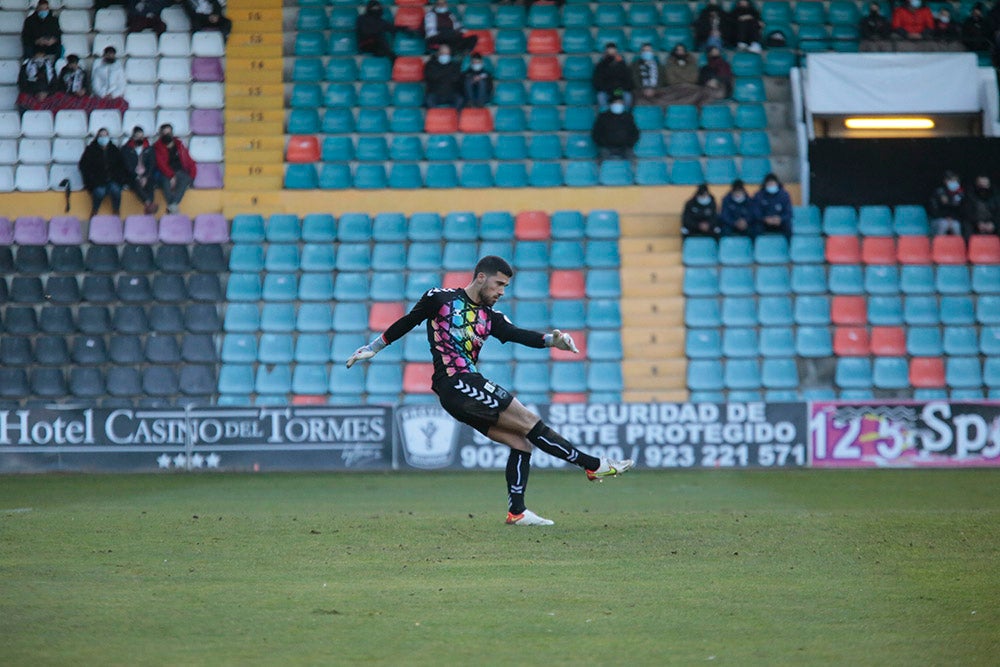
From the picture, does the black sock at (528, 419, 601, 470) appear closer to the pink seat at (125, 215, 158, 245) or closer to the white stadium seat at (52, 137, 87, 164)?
the pink seat at (125, 215, 158, 245)

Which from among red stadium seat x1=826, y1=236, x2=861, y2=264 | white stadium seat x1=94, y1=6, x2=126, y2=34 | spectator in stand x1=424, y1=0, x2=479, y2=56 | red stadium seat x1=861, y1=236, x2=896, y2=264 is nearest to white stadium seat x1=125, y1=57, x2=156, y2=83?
white stadium seat x1=94, y1=6, x2=126, y2=34

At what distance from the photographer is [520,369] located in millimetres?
18688

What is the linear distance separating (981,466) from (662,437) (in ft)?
13.3

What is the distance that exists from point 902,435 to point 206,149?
11.9 metres

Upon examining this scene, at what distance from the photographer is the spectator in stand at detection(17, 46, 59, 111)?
21.8 m

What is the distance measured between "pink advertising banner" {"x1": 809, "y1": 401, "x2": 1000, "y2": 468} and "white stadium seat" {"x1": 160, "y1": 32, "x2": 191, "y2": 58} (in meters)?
12.4

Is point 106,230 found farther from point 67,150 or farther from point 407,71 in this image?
point 407,71

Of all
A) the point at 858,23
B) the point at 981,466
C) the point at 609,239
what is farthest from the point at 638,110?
the point at 981,466

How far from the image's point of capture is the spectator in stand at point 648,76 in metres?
21.5

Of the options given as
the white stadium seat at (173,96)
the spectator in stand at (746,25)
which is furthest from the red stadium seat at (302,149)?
the spectator in stand at (746,25)

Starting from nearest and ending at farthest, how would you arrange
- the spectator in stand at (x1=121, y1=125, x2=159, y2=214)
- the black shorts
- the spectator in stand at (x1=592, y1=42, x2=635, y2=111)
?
1. the black shorts
2. the spectator in stand at (x1=121, y1=125, x2=159, y2=214)
3. the spectator in stand at (x1=592, y1=42, x2=635, y2=111)

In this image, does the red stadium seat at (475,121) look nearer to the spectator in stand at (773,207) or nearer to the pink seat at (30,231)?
the spectator in stand at (773,207)

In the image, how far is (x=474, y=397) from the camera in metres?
10.0

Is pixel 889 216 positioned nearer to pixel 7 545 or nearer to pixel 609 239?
pixel 609 239
